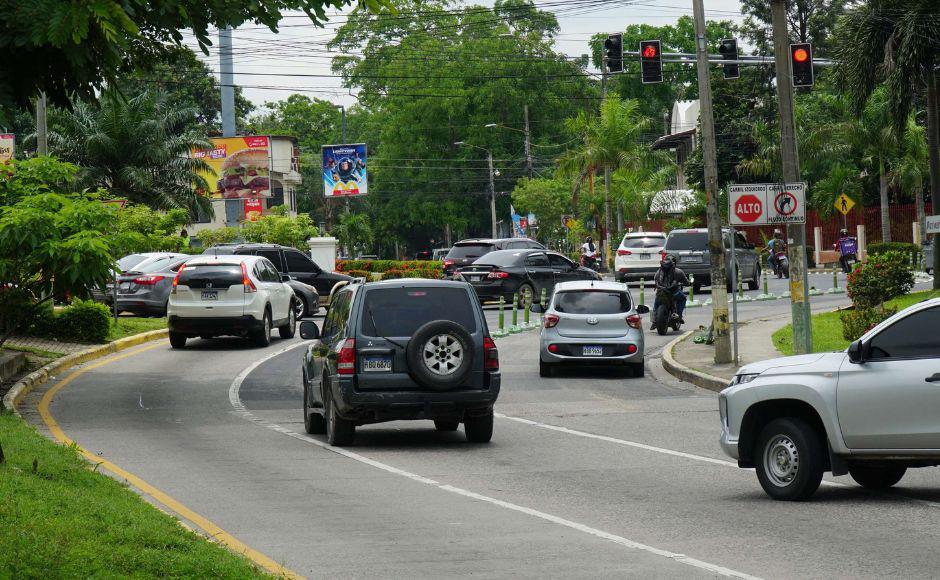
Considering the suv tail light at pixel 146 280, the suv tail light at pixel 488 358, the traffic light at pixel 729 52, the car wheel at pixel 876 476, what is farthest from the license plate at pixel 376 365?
the suv tail light at pixel 146 280

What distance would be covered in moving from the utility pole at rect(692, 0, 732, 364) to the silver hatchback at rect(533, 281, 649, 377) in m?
1.41

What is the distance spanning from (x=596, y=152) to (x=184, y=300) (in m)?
38.6

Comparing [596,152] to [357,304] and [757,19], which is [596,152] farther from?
[357,304]

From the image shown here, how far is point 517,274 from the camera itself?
125ft

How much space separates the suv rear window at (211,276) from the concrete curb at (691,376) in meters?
8.73

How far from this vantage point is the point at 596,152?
63.3m

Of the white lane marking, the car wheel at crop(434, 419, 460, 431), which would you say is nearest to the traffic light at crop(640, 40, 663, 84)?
the white lane marking

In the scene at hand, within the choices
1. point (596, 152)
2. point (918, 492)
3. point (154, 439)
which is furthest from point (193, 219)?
point (918, 492)

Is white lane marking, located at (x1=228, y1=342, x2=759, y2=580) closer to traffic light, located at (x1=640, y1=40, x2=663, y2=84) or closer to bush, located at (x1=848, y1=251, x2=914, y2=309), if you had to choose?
traffic light, located at (x1=640, y1=40, x2=663, y2=84)

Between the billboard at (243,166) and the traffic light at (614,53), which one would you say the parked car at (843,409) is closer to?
the traffic light at (614,53)

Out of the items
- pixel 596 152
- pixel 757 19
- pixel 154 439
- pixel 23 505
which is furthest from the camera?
pixel 757 19

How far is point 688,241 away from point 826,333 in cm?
1513

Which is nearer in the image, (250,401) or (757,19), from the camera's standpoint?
(250,401)

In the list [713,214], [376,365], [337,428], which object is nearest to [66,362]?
[337,428]
